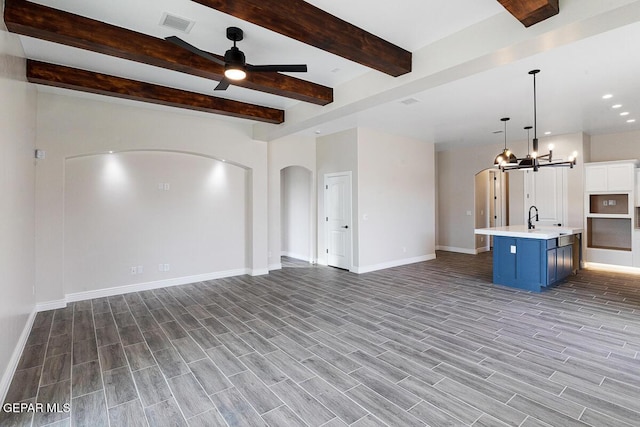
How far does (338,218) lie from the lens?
292 inches

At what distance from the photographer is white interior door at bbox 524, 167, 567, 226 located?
766 cm

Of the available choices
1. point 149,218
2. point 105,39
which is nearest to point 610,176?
point 105,39

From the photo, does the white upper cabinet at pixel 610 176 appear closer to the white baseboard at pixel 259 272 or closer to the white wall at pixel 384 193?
the white wall at pixel 384 193

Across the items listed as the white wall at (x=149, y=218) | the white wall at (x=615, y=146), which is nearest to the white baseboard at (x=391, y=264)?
the white wall at (x=149, y=218)

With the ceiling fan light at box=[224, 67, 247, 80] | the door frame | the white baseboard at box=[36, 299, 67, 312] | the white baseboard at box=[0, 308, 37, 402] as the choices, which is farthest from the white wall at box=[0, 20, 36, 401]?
the door frame

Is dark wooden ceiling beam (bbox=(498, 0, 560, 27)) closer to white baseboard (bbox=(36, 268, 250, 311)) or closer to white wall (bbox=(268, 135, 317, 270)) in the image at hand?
white wall (bbox=(268, 135, 317, 270))

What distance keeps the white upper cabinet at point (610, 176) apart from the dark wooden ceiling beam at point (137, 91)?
7.07 meters

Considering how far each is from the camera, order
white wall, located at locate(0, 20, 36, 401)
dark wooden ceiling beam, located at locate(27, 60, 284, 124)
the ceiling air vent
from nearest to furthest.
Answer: white wall, located at locate(0, 20, 36, 401) < the ceiling air vent < dark wooden ceiling beam, located at locate(27, 60, 284, 124)

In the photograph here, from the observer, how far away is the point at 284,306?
469cm

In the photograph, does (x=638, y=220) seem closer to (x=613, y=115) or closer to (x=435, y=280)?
(x=613, y=115)

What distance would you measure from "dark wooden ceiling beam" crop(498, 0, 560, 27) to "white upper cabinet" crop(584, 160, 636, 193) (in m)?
6.36

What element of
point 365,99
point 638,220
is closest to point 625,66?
point 365,99

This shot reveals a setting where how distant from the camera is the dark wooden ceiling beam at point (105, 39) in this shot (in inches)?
108

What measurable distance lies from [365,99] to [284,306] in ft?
10.4
